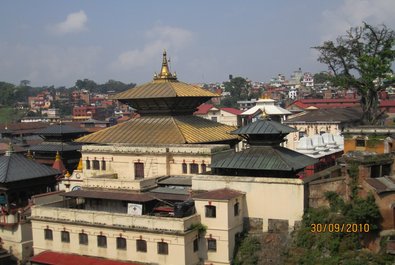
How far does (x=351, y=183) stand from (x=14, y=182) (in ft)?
74.3

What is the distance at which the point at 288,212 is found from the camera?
27.5m

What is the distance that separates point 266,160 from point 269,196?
2257mm

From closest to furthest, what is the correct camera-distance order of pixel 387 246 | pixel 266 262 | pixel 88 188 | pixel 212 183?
pixel 387 246 → pixel 266 262 → pixel 212 183 → pixel 88 188

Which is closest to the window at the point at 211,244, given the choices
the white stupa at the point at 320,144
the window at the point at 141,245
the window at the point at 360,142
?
the window at the point at 141,245

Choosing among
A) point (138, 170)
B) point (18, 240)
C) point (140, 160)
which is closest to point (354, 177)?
point (140, 160)

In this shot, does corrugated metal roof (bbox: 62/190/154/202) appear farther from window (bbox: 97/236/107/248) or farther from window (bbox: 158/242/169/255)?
window (bbox: 158/242/169/255)

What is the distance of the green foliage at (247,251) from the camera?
27.4 m

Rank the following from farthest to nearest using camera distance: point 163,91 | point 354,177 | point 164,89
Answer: point 164,89 < point 163,91 < point 354,177

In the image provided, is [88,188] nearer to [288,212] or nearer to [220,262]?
[220,262]

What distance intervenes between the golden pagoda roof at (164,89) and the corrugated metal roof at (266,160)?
9.72 m

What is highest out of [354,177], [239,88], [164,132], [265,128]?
[239,88]

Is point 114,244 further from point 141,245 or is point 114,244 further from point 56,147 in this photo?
point 56,147

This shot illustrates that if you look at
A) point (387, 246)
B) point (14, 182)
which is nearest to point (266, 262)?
point (387, 246)

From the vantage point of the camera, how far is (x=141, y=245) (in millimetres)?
28125
